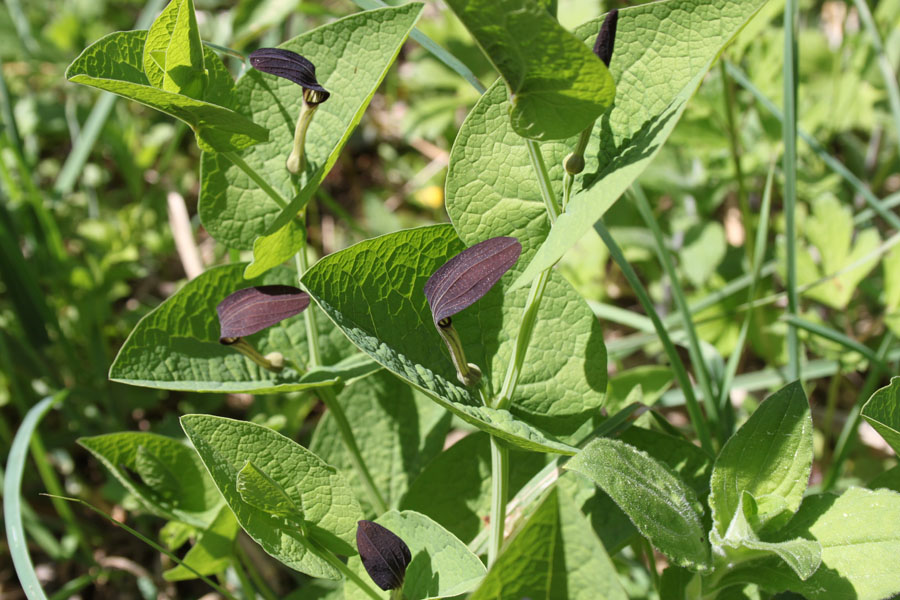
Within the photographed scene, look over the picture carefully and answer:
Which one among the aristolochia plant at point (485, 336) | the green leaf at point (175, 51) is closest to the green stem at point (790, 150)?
the aristolochia plant at point (485, 336)

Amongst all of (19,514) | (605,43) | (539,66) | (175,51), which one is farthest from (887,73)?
(19,514)

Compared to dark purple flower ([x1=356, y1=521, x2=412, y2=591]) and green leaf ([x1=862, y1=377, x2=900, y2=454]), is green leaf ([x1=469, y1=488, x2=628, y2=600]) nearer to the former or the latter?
dark purple flower ([x1=356, y1=521, x2=412, y2=591])

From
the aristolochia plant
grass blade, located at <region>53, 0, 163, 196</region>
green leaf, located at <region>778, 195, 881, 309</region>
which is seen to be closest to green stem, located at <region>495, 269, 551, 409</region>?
the aristolochia plant

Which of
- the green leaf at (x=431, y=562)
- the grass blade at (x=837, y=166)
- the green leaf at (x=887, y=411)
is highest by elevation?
the grass blade at (x=837, y=166)

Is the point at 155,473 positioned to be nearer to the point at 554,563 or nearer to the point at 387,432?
the point at 387,432

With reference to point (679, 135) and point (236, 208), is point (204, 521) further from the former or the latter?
point (679, 135)

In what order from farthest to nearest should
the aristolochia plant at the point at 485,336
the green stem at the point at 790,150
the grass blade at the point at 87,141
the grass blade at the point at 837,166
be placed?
the grass blade at the point at 87,141, the grass blade at the point at 837,166, the green stem at the point at 790,150, the aristolochia plant at the point at 485,336

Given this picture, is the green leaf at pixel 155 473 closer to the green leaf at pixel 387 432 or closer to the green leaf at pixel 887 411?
the green leaf at pixel 387 432
